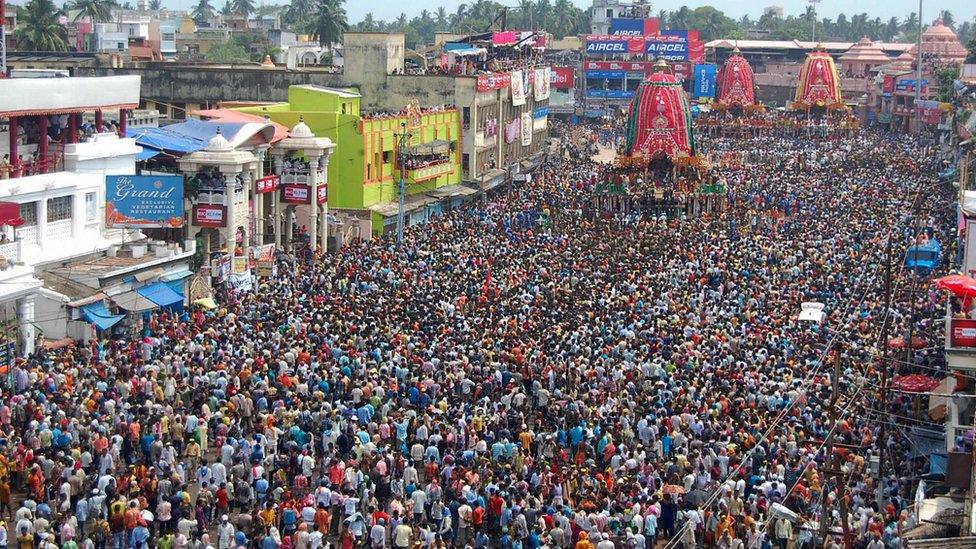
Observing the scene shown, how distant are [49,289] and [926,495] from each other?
17869 millimetres

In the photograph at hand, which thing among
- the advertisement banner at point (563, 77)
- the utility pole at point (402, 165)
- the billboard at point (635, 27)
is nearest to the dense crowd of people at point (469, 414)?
the utility pole at point (402, 165)

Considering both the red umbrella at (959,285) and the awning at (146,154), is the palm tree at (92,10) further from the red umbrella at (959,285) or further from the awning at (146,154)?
the red umbrella at (959,285)

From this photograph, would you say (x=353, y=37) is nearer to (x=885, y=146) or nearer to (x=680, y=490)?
(x=885, y=146)

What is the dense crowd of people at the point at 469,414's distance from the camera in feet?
67.2

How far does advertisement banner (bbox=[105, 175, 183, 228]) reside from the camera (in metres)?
35.5

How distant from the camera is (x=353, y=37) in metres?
61.3

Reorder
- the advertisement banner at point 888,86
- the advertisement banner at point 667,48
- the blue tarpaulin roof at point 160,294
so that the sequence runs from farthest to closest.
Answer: the advertisement banner at point 667,48 → the advertisement banner at point 888,86 → the blue tarpaulin roof at point 160,294

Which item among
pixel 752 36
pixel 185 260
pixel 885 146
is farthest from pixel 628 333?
pixel 752 36

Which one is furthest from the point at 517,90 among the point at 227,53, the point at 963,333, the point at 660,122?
the point at 963,333

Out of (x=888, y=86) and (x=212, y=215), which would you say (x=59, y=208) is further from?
(x=888, y=86)

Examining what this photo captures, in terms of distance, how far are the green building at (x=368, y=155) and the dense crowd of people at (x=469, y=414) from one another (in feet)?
34.0

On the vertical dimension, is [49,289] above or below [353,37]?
below

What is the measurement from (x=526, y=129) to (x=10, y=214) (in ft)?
153

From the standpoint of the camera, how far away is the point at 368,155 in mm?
50875
